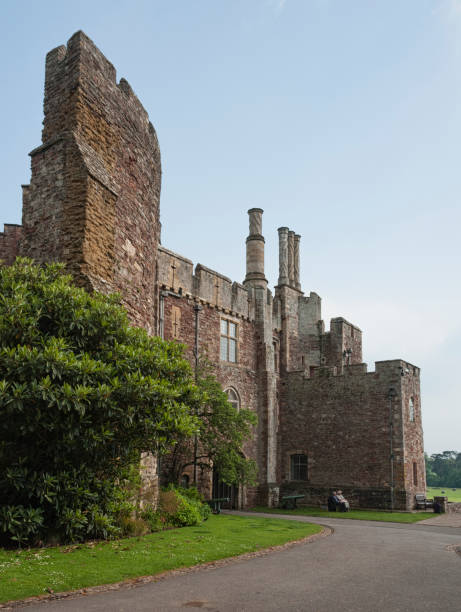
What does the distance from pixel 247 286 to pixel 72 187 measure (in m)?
16.6

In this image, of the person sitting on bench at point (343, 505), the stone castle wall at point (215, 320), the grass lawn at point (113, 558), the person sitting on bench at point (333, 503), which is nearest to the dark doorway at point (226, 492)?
the stone castle wall at point (215, 320)

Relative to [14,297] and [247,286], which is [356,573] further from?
[247,286]

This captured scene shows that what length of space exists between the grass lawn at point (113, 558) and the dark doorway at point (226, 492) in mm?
11557

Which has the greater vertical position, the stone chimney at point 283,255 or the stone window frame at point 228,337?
the stone chimney at point 283,255

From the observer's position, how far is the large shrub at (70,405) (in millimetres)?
9336

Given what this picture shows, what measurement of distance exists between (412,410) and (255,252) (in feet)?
37.1

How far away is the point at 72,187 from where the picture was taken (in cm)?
1252

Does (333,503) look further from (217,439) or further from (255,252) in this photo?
(255,252)

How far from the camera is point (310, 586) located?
26.5ft

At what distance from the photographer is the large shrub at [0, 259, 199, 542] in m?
9.34

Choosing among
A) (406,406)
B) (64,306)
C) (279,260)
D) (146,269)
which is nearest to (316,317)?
(279,260)

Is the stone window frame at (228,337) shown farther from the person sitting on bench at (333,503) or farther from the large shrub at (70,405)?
the large shrub at (70,405)

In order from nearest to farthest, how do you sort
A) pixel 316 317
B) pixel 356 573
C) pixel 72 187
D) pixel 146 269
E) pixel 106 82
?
pixel 356 573 < pixel 72 187 < pixel 106 82 < pixel 146 269 < pixel 316 317

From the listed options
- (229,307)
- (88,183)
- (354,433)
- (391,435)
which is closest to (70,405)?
(88,183)
